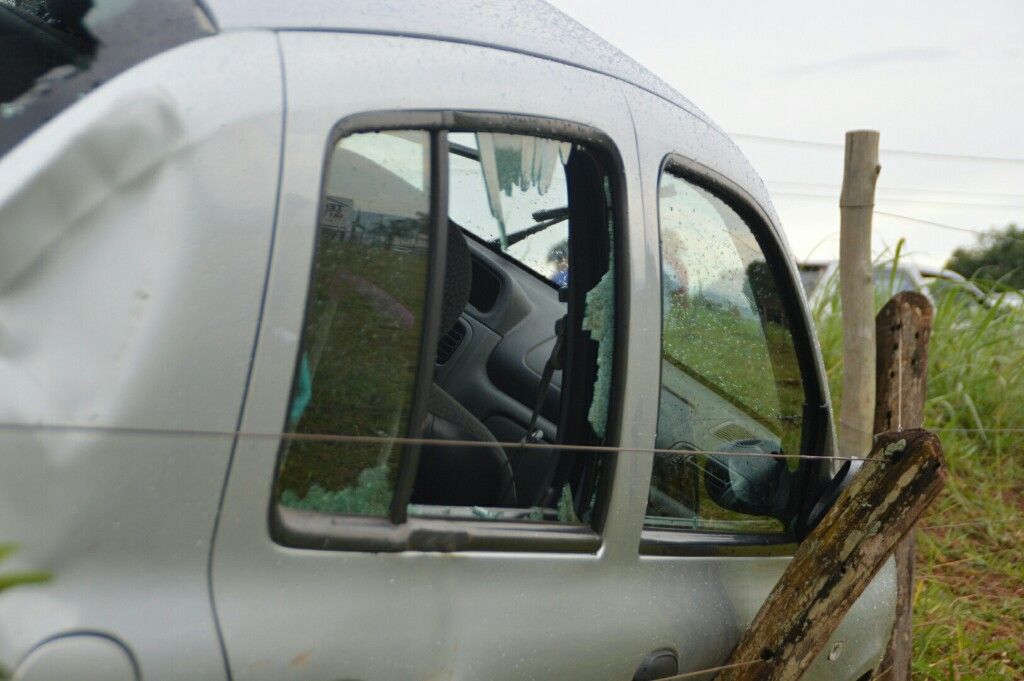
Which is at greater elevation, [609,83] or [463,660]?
[609,83]

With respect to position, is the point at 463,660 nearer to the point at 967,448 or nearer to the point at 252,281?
the point at 252,281

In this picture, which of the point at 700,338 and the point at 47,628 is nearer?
the point at 47,628

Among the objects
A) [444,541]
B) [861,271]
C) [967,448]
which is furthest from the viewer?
[967,448]

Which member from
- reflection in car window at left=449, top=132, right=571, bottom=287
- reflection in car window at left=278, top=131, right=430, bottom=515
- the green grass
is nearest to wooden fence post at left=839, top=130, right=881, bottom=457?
the green grass

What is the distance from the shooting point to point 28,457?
1.33m

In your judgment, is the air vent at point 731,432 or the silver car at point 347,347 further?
the air vent at point 731,432

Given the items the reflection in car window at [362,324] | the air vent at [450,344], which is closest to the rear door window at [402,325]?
the reflection in car window at [362,324]

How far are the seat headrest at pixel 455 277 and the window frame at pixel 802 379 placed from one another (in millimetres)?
599

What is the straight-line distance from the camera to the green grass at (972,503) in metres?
4.57

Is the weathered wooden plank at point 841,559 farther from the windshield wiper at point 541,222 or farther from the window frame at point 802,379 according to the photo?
the windshield wiper at point 541,222

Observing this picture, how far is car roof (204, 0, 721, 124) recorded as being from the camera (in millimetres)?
1626

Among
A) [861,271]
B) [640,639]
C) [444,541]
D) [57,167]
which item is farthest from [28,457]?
[861,271]

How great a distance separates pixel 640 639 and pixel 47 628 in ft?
Result: 3.75

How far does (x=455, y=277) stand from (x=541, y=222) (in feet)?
1.33
